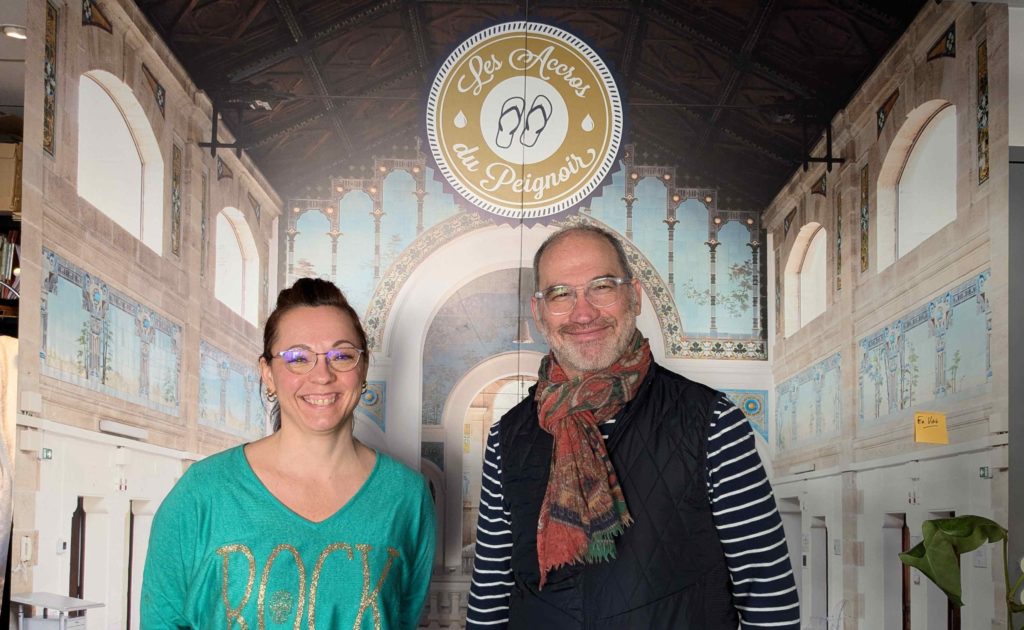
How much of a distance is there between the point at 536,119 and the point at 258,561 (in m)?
2.03

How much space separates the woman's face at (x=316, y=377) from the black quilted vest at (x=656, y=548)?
1.76 ft

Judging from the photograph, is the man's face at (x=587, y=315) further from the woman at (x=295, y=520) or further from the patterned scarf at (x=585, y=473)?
the woman at (x=295, y=520)

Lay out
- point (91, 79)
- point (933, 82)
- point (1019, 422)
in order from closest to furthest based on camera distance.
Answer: point (91, 79) < point (933, 82) < point (1019, 422)

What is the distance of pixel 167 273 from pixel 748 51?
2174mm

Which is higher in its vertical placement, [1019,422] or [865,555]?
[1019,422]

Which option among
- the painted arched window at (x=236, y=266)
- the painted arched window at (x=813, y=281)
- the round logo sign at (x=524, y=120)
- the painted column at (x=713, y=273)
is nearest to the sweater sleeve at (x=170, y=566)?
the painted arched window at (x=236, y=266)

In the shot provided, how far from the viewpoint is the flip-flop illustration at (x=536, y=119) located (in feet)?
12.6

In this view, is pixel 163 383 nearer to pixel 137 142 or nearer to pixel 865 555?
pixel 137 142

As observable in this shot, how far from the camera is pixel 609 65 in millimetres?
Answer: 3863

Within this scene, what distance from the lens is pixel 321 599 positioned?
238cm

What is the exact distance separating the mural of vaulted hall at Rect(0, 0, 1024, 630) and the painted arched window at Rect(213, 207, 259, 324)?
0.01 metres

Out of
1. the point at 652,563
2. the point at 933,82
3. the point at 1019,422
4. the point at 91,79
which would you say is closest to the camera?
the point at 652,563

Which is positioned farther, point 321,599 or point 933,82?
point 933,82

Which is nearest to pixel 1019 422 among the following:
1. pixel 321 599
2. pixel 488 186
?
pixel 488 186
